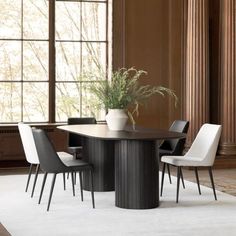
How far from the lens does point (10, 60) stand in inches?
394

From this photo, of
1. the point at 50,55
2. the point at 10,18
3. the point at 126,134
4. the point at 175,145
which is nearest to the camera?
the point at 126,134

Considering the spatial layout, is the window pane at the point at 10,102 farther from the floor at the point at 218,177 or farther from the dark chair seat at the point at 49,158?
the dark chair seat at the point at 49,158

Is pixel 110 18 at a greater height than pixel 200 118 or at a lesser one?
greater

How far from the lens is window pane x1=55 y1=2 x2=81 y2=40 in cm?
1024

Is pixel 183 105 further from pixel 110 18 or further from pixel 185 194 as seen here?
pixel 185 194

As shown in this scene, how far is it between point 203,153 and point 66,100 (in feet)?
12.0

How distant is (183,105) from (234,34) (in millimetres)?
1450

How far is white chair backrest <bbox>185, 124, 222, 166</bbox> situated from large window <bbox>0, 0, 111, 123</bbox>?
3196 millimetres

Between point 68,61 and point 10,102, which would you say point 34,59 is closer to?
point 68,61

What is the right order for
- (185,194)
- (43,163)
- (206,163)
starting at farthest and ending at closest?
(185,194)
(206,163)
(43,163)

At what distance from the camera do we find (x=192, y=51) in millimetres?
9812

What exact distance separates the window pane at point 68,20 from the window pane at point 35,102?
3.01 ft

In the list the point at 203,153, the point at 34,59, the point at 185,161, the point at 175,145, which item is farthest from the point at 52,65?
the point at 185,161

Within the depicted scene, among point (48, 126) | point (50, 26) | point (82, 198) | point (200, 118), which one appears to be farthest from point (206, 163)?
point (50, 26)
